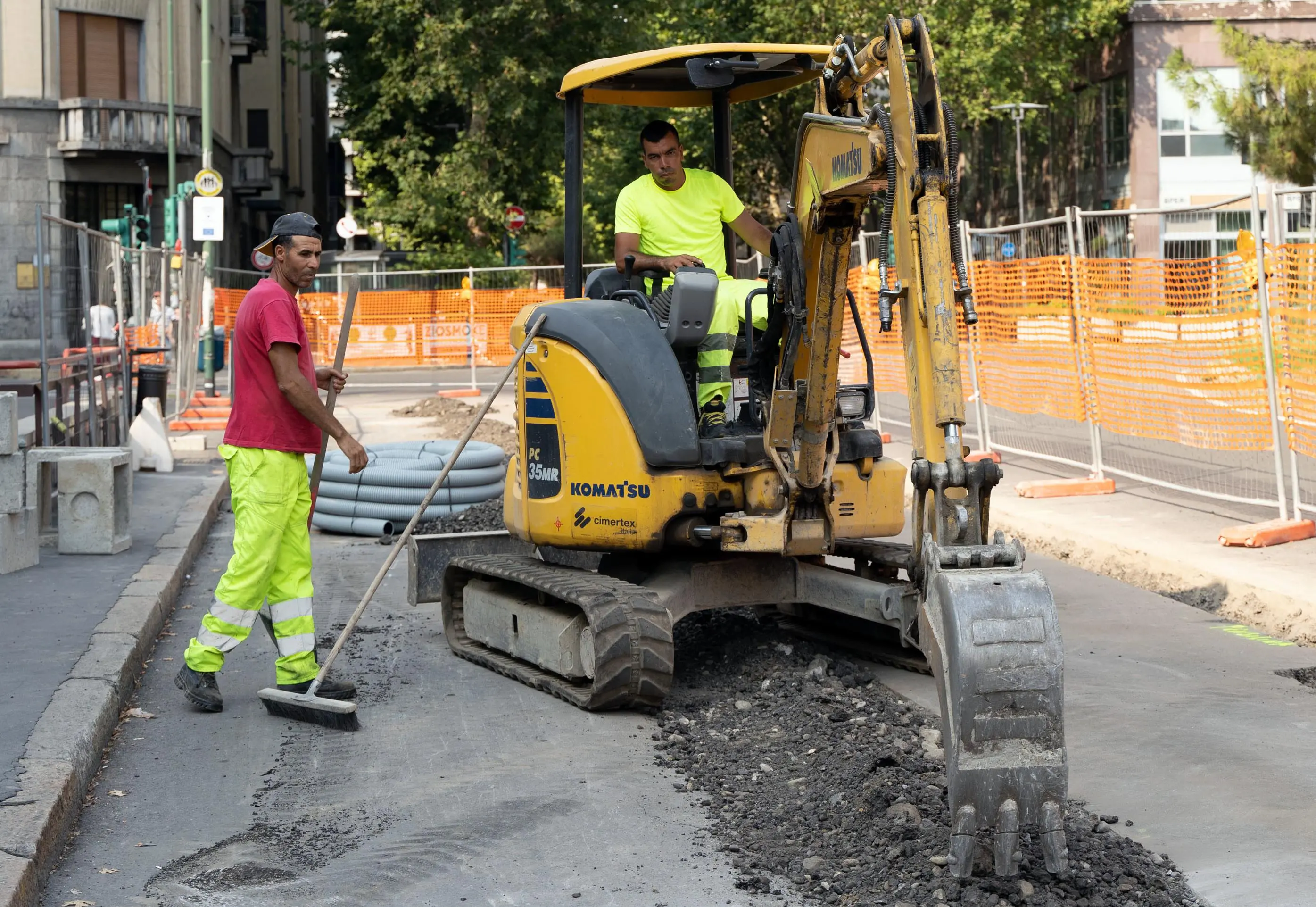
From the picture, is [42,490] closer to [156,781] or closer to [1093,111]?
[156,781]

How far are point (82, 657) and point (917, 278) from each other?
4311mm

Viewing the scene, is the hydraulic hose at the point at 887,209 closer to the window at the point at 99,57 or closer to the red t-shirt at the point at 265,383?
the red t-shirt at the point at 265,383

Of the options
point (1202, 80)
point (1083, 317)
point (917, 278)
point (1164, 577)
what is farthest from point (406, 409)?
point (1202, 80)

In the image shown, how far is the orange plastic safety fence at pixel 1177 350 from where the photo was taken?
37.3ft

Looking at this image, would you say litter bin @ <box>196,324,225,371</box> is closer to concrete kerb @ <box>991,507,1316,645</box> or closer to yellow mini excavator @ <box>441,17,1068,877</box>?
concrete kerb @ <box>991,507,1316,645</box>

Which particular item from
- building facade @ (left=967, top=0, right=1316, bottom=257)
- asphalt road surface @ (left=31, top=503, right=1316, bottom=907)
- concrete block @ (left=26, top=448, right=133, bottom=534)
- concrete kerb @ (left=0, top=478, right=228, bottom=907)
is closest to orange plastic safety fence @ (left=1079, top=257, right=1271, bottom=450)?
asphalt road surface @ (left=31, top=503, right=1316, bottom=907)

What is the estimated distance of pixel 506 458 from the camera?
15.9 metres

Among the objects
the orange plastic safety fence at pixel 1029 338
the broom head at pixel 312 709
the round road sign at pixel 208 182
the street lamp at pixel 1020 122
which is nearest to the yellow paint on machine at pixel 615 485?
the broom head at pixel 312 709

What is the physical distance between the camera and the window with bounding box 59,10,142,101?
38.3 m

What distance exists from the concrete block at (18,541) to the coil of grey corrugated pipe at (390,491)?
7.41ft

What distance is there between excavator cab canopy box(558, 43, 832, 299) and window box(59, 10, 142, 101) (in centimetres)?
3414

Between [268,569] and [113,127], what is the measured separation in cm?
3461

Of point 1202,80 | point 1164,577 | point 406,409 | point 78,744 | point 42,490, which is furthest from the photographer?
point 1202,80

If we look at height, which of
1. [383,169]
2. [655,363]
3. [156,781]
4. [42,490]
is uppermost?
[383,169]
